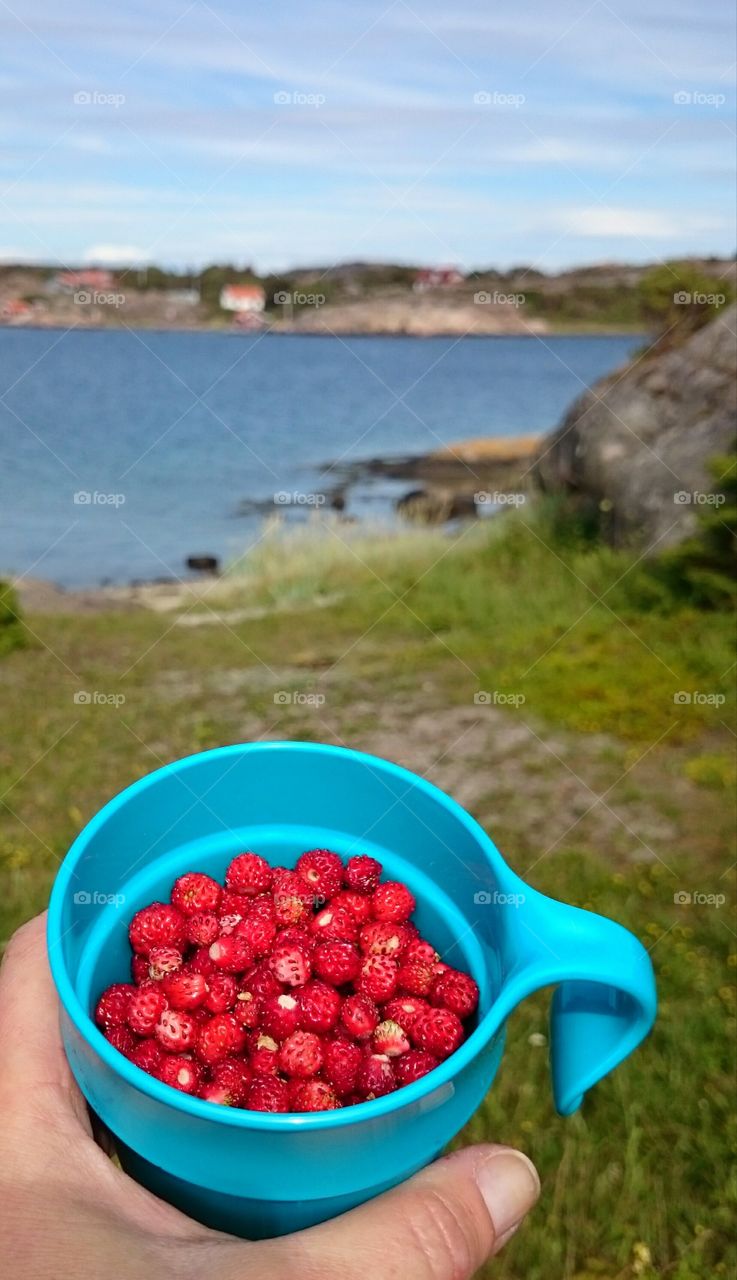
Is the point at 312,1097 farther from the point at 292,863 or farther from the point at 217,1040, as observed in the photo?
the point at 292,863

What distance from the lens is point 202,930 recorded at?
1.72 metres

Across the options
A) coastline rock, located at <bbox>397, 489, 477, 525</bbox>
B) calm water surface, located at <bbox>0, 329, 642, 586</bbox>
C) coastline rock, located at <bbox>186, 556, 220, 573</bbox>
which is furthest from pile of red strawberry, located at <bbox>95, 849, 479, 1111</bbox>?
coastline rock, located at <bbox>186, 556, 220, 573</bbox>

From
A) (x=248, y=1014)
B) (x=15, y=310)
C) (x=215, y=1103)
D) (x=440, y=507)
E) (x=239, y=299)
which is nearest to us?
(x=215, y=1103)

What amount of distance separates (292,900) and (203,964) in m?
0.19

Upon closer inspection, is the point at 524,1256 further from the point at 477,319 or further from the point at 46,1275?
the point at 477,319

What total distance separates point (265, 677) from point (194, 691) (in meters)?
0.48

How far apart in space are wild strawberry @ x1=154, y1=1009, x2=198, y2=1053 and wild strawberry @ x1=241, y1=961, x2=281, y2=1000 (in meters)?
0.12

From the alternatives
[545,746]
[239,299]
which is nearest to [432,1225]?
[545,746]

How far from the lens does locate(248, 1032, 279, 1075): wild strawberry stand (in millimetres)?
1554

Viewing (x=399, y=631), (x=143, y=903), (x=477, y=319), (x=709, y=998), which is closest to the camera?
(x=143, y=903)

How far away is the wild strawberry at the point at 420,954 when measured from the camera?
1.71 m

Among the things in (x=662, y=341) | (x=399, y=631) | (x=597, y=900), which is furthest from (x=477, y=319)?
(x=597, y=900)

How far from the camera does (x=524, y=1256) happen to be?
2611 mm

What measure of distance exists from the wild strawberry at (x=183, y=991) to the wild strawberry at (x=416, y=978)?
352 millimetres
